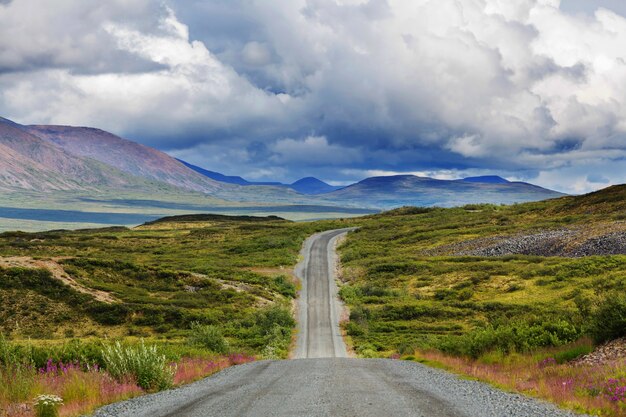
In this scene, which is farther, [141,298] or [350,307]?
[350,307]

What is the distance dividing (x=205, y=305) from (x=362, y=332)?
23264mm

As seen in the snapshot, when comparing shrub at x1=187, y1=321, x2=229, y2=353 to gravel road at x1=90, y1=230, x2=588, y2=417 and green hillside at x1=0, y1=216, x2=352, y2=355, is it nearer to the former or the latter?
green hillside at x1=0, y1=216, x2=352, y2=355

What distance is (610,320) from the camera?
67.2 feet

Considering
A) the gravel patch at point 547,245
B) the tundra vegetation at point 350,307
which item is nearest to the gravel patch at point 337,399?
the tundra vegetation at point 350,307

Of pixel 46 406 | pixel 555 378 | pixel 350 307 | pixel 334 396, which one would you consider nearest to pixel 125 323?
pixel 350 307

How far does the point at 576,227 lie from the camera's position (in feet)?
370

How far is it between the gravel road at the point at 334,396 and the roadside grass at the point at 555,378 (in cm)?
75

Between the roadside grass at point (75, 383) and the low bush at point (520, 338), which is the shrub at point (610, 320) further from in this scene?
the roadside grass at point (75, 383)

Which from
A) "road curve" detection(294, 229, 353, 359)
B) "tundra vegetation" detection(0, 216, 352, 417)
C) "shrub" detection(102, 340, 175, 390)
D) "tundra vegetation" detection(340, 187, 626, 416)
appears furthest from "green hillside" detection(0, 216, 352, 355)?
"shrub" detection(102, 340, 175, 390)

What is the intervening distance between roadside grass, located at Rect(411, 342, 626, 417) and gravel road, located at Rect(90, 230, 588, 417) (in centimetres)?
75

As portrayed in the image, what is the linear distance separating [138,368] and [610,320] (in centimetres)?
1677

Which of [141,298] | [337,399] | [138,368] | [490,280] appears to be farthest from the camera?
[490,280]

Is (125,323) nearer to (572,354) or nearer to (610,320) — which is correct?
(572,354)

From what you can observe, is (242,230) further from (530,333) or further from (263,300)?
(530,333)
